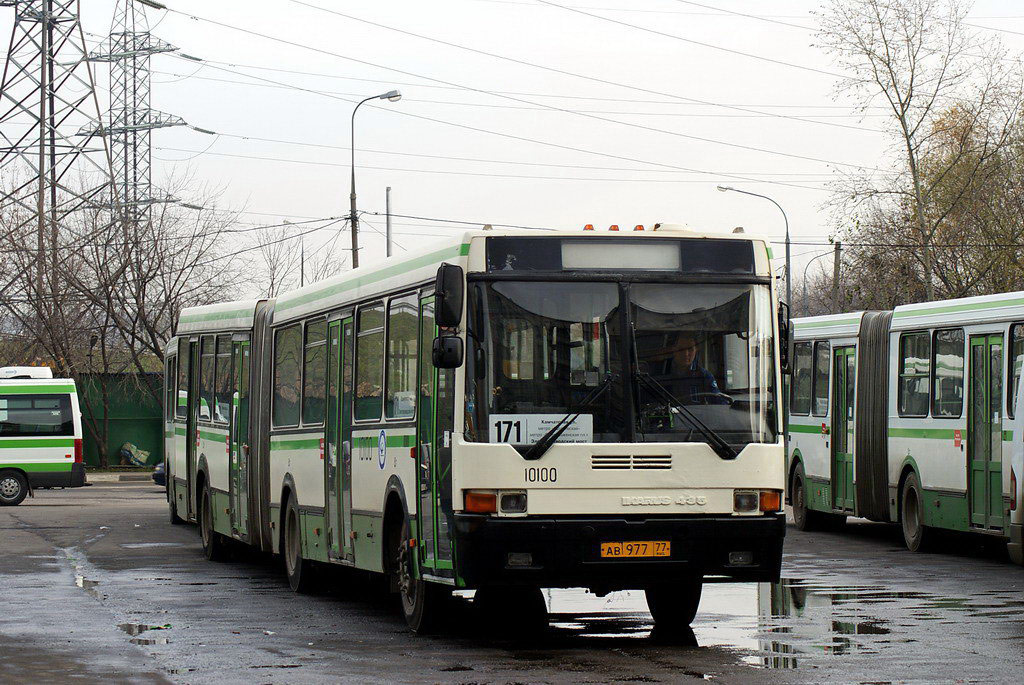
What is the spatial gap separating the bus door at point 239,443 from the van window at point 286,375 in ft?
3.64

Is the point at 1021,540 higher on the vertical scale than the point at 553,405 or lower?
lower

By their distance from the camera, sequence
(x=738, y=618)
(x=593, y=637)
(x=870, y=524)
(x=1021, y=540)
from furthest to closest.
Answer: (x=870, y=524) < (x=1021, y=540) < (x=738, y=618) < (x=593, y=637)

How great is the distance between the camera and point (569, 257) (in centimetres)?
1164

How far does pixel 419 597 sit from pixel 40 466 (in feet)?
73.9

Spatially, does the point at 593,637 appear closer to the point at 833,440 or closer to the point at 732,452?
the point at 732,452

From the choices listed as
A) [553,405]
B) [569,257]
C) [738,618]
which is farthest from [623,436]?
[738,618]

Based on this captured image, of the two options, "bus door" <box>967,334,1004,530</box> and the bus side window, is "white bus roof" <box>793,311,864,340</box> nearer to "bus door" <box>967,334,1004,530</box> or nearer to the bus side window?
"bus door" <box>967,334,1004,530</box>

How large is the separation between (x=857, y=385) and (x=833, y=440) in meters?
1.11

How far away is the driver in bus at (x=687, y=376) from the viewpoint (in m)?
11.5

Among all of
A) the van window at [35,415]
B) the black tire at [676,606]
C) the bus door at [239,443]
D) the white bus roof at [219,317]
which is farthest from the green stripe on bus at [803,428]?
the van window at [35,415]

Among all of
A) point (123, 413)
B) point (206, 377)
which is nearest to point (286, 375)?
point (206, 377)

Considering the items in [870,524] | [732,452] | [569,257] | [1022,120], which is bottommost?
[870,524]

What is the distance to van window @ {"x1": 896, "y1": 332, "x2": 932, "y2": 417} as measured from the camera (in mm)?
20609

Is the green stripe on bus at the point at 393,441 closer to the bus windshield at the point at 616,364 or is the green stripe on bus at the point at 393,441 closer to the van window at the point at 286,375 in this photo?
the bus windshield at the point at 616,364
